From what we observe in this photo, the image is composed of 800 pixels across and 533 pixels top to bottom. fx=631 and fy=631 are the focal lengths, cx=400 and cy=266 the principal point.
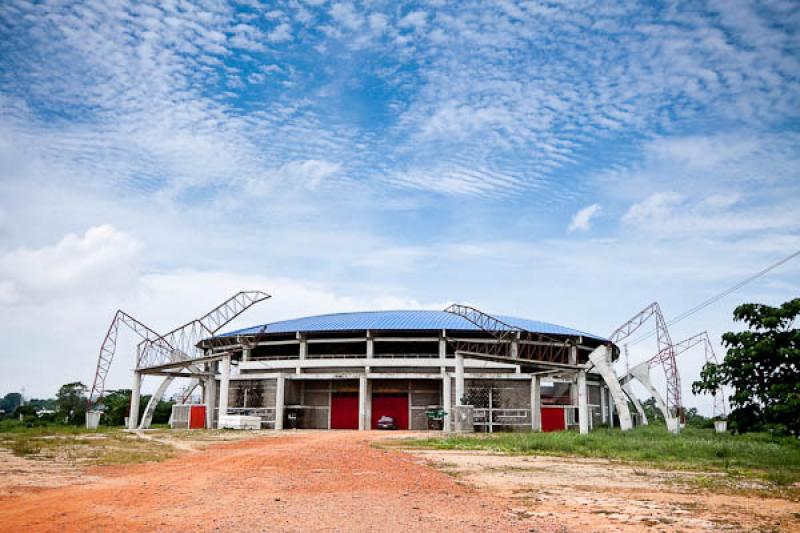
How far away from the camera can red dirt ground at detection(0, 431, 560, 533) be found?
10094 mm

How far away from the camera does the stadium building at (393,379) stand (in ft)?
180

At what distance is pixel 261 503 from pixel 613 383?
40.6 meters

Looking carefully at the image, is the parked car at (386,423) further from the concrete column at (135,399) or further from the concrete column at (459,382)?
the concrete column at (135,399)

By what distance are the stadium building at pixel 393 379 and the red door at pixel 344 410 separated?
0.09 meters

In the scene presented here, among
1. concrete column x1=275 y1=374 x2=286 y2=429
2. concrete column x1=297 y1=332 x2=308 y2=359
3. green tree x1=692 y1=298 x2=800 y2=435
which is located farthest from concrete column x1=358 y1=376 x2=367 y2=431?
green tree x1=692 y1=298 x2=800 y2=435

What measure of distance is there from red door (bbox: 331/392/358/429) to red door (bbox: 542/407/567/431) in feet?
58.0

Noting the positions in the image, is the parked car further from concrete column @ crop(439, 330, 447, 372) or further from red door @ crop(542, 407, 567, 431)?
red door @ crop(542, 407, 567, 431)

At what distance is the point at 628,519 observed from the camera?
1091 centimetres

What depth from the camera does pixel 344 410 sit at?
6075cm

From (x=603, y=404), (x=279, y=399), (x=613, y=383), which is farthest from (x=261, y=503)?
(x=603, y=404)

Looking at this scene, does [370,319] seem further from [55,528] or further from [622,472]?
[55,528]

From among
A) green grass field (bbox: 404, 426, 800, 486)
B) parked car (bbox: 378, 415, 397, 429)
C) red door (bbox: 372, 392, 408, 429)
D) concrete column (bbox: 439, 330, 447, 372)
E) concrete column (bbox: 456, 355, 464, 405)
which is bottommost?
parked car (bbox: 378, 415, 397, 429)

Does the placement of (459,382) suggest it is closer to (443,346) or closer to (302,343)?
(443,346)

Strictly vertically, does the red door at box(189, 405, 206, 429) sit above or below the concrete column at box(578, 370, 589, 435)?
below
